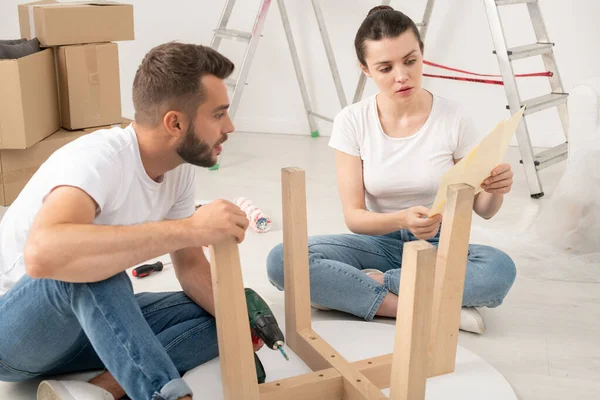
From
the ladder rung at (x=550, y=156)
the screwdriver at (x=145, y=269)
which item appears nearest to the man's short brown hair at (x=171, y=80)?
the screwdriver at (x=145, y=269)

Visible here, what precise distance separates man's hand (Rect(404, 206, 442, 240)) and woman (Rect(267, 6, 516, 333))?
95mm

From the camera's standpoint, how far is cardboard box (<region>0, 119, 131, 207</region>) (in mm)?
2840

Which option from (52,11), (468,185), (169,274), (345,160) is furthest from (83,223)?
(52,11)

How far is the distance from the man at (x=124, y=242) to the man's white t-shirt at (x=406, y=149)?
50cm

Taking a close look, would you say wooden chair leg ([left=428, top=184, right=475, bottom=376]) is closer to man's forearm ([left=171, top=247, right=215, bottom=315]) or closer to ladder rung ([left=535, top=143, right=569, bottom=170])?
man's forearm ([left=171, top=247, right=215, bottom=315])

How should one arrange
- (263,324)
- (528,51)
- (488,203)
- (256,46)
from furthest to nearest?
(256,46) → (528,51) → (488,203) → (263,324)

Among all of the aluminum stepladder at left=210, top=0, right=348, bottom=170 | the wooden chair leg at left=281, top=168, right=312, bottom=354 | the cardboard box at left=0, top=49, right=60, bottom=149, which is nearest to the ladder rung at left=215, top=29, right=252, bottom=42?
the aluminum stepladder at left=210, top=0, right=348, bottom=170

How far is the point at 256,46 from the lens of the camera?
367 centimetres

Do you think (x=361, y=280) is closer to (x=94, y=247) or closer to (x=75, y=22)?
(x=94, y=247)

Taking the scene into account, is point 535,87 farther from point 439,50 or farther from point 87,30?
point 87,30

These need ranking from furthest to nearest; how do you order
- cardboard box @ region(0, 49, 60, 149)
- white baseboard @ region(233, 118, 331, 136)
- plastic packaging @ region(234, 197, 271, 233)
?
white baseboard @ region(233, 118, 331, 136), cardboard box @ region(0, 49, 60, 149), plastic packaging @ region(234, 197, 271, 233)

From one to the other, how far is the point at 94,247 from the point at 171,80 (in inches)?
13.8

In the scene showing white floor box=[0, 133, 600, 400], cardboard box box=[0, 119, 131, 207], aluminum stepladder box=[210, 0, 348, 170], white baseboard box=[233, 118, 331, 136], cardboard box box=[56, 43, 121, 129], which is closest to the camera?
white floor box=[0, 133, 600, 400]

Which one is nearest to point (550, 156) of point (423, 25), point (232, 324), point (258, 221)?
point (423, 25)
